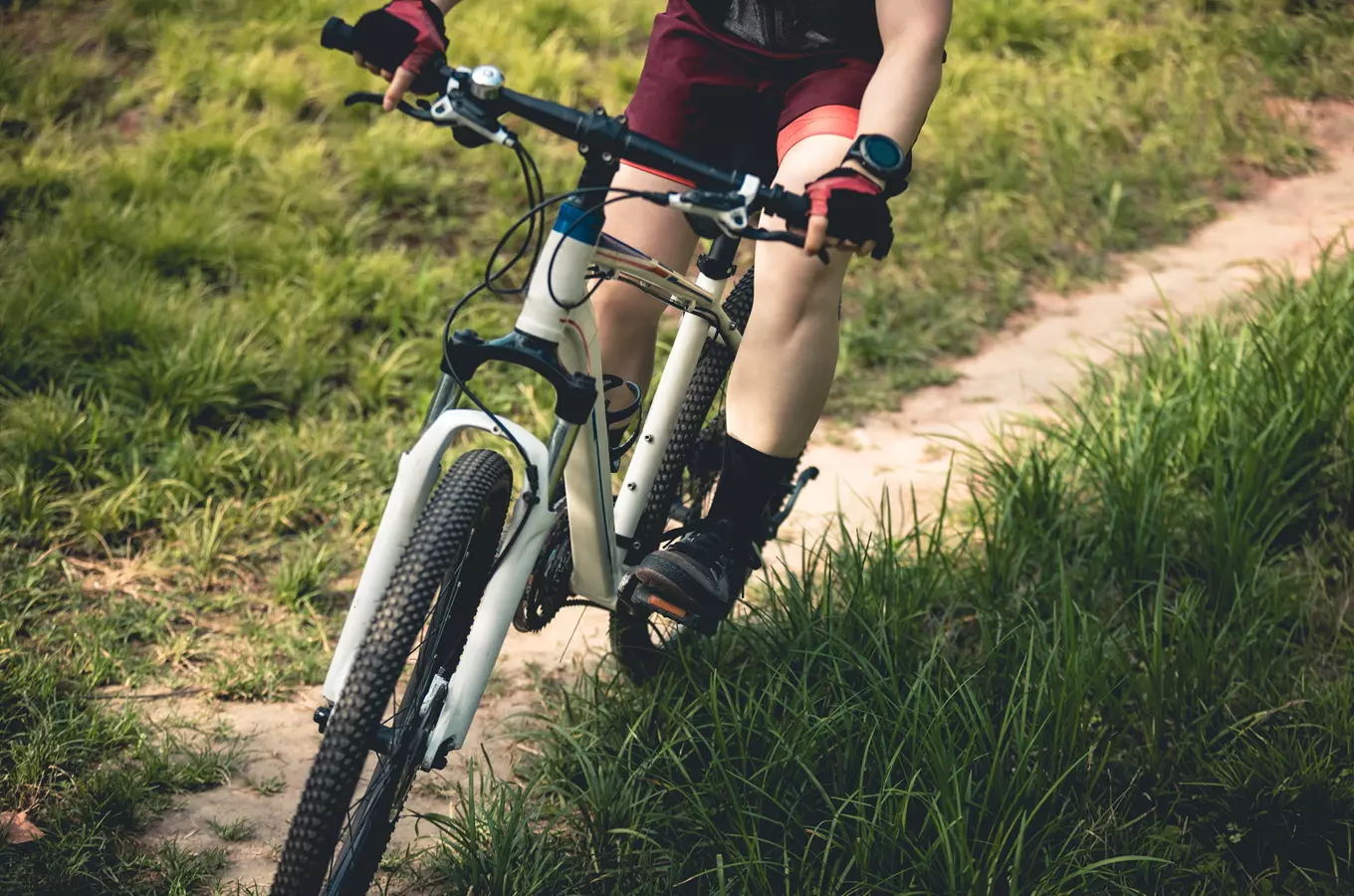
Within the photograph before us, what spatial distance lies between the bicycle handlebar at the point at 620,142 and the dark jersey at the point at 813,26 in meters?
0.72

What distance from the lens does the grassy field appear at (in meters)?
2.75

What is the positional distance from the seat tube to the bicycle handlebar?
77 millimetres

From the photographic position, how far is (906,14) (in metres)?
2.12

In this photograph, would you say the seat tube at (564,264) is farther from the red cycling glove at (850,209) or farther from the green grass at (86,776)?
the green grass at (86,776)

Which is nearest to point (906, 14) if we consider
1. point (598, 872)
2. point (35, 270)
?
point (598, 872)

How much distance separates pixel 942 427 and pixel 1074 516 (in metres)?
0.98

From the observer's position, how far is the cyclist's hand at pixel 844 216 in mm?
1681

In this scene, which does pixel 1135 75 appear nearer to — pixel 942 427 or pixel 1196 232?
pixel 1196 232

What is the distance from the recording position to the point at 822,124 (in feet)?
7.21

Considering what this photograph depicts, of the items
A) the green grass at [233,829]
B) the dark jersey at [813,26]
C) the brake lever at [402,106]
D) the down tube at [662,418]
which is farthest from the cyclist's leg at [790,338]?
the green grass at [233,829]

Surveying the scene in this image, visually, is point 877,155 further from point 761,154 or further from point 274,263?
point 274,263

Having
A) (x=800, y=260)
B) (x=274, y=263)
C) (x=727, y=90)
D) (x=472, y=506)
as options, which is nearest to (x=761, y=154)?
(x=727, y=90)

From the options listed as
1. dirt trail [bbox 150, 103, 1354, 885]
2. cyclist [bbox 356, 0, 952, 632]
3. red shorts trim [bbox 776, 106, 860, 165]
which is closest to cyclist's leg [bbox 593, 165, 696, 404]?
cyclist [bbox 356, 0, 952, 632]

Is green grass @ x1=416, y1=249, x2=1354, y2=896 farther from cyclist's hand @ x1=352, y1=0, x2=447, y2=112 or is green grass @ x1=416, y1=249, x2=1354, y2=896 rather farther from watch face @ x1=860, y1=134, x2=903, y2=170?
cyclist's hand @ x1=352, y1=0, x2=447, y2=112
